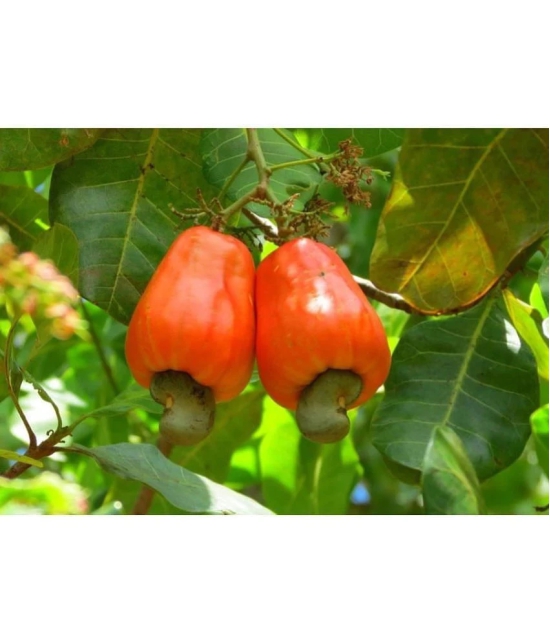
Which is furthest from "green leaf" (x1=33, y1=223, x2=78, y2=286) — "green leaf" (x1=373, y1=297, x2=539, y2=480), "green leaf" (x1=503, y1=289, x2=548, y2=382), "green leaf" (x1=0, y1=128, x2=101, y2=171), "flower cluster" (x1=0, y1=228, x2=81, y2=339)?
"green leaf" (x1=503, y1=289, x2=548, y2=382)

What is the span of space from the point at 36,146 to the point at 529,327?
0.76 m

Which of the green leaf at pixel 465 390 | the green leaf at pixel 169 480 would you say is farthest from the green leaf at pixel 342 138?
the green leaf at pixel 169 480

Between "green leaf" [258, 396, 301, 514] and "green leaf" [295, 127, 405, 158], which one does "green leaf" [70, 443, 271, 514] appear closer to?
"green leaf" [295, 127, 405, 158]

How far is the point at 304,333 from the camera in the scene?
1.18m

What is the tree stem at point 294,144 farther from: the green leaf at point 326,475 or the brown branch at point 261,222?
the green leaf at point 326,475

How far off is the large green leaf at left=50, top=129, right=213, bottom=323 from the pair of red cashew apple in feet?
0.90

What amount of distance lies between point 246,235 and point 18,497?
0.51 metres

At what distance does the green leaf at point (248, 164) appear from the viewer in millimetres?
1476

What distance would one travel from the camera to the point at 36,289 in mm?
1482

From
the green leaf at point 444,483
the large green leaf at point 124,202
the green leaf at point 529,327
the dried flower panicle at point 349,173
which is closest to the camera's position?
the green leaf at point 444,483

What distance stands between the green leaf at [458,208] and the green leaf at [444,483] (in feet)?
1.22

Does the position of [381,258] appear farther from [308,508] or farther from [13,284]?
[308,508]

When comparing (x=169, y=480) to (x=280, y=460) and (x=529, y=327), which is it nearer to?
(x=529, y=327)

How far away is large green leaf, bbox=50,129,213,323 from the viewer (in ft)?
4.94
